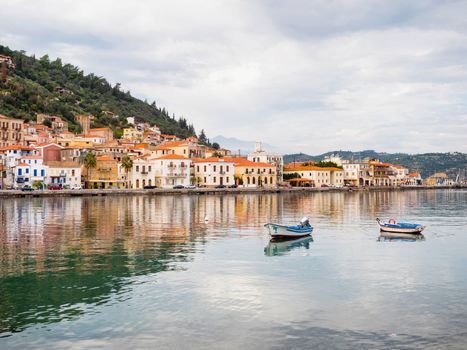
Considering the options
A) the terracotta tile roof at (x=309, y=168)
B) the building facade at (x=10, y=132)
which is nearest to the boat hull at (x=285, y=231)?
the building facade at (x=10, y=132)

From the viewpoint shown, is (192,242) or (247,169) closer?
(192,242)

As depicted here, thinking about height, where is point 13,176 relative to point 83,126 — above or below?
below

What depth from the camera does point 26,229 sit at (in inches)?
1596

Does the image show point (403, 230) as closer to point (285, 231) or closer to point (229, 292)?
point (285, 231)

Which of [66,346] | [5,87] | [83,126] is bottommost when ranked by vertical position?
[66,346]

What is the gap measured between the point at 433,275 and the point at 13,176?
96.2 metres

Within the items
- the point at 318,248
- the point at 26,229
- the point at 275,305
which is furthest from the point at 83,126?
the point at 275,305

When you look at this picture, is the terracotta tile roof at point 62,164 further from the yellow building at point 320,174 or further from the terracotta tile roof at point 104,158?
the yellow building at point 320,174

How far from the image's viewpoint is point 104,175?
112312 millimetres

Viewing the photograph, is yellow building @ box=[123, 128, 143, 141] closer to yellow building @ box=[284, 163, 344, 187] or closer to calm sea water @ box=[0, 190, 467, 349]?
yellow building @ box=[284, 163, 344, 187]

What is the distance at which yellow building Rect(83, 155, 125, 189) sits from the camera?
111688 mm

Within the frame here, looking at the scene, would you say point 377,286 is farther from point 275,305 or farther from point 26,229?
point 26,229

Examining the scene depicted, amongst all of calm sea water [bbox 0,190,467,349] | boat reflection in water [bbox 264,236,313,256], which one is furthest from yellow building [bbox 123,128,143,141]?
boat reflection in water [bbox 264,236,313,256]

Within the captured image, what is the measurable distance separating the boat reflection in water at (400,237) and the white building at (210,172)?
87.5 metres
